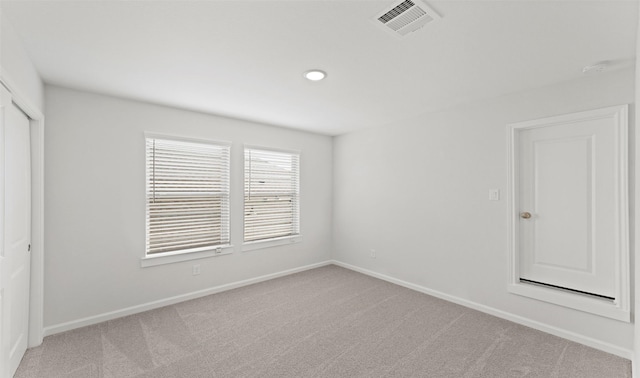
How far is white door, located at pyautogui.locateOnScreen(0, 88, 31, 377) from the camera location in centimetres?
192

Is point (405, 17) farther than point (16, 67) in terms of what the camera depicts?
No

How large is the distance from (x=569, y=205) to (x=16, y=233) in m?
4.76

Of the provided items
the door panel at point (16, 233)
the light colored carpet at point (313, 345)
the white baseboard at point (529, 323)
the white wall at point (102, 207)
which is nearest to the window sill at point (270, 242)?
the white wall at point (102, 207)

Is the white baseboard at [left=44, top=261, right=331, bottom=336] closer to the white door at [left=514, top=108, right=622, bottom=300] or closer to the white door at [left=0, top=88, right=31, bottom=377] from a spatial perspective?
the white door at [left=0, top=88, right=31, bottom=377]

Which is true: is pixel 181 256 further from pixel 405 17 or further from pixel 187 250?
pixel 405 17

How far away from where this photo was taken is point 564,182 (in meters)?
2.76

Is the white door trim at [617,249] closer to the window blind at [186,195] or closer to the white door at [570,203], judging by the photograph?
the white door at [570,203]

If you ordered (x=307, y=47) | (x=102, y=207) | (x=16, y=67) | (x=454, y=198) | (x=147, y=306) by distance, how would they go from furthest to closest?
A: (x=454, y=198)
(x=147, y=306)
(x=102, y=207)
(x=307, y=47)
(x=16, y=67)

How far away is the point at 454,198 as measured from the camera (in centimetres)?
351

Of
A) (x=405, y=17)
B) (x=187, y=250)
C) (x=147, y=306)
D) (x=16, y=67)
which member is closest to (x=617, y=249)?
(x=405, y=17)

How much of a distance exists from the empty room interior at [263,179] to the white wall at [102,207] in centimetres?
2

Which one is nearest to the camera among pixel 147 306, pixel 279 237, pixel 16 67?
pixel 16 67

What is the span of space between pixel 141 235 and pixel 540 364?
404 cm

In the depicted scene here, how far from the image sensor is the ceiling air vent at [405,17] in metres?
1.60
